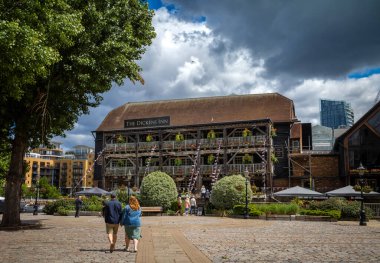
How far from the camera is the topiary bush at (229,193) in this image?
27.1m

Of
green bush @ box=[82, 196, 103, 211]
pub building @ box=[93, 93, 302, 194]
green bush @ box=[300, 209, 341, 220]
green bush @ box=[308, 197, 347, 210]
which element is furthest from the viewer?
pub building @ box=[93, 93, 302, 194]

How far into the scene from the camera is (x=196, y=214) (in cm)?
2959

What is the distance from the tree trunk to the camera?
17234 millimetres

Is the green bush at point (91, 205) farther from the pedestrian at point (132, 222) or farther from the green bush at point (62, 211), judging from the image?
the pedestrian at point (132, 222)

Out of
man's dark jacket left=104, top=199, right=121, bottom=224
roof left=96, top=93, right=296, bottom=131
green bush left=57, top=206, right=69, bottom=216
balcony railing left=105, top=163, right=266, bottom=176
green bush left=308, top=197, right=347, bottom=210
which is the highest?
roof left=96, top=93, right=296, bottom=131

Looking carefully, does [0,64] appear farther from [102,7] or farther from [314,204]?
[314,204]

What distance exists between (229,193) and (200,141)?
1764cm

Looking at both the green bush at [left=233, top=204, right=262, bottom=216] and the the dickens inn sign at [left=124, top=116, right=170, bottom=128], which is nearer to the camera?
the green bush at [left=233, top=204, right=262, bottom=216]

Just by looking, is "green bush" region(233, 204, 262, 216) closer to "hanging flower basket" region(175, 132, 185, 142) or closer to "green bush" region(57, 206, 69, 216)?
"green bush" region(57, 206, 69, 216)

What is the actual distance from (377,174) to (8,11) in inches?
1385

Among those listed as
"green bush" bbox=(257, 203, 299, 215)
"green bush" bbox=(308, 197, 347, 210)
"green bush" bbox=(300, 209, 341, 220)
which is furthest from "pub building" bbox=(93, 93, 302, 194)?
"green bush" bbox=(300, 209, 341, 220)

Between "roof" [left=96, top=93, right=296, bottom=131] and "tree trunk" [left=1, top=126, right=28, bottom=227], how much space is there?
29369mm

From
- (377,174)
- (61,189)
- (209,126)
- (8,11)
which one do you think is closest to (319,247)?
(8,11)

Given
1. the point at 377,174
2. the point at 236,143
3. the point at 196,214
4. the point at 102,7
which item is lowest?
the point at 196,214
